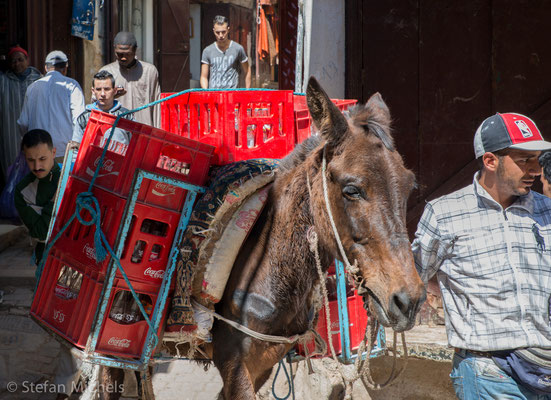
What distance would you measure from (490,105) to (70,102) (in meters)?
4.24

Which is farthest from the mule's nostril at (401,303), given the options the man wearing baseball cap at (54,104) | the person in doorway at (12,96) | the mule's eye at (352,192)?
the person in doorway at (12,96)

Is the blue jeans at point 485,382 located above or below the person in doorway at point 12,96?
below

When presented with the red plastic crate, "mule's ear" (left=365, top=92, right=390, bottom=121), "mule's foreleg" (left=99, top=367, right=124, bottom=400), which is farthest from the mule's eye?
"mule's foreleg" (left=99, top=367, right=124, bottom=400)

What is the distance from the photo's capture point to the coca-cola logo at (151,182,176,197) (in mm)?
3395

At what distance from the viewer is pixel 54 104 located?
23.9ft

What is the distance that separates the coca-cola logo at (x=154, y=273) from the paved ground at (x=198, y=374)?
1.87 m

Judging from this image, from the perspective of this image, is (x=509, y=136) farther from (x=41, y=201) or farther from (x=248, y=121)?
(x=41, y=201)

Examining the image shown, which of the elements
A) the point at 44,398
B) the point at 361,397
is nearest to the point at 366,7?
the point at 361,397

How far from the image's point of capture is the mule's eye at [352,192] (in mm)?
2791

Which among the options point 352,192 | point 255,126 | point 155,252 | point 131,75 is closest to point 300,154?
point 352,192

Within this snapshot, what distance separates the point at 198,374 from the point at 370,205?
11.4 ft

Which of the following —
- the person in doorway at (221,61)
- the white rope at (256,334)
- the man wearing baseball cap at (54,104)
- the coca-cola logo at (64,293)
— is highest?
the person in doorway at (221,61)

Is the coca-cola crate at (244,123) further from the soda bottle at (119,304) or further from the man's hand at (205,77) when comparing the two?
the man's hand at (205,77)

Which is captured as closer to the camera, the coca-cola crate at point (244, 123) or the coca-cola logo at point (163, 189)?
the coca-cola logo at point (163, 189)
